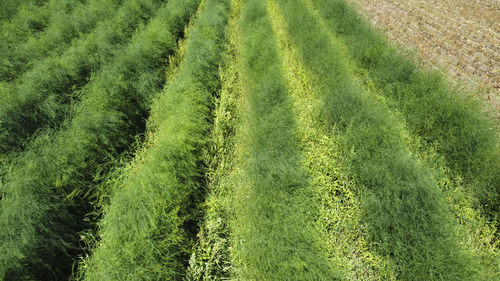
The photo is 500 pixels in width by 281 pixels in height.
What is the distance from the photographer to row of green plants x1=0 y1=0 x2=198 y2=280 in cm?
211

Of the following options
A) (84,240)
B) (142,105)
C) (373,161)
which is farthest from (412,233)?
(142,105)

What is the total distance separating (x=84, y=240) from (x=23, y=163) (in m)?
1.16

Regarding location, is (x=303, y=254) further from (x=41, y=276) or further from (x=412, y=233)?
(x=41, y=276)

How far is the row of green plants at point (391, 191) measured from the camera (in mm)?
2156

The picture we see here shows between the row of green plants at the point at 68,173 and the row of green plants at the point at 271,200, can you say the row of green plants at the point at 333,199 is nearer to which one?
the row of green plants at the point at 271,200

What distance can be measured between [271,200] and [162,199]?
3.92 feet

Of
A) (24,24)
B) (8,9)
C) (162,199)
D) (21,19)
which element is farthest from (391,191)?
(8,9)

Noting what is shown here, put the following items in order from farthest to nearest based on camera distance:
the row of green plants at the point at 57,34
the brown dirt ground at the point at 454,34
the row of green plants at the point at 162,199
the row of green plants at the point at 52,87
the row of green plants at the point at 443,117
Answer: the brown dirt ground at the point at 454,34 < the row of green plants at the point at 57,34 < the row of green plants at the point at 52,87 < the row of green plants at the point at 443,117 < the row of green plants at the point at 162,199

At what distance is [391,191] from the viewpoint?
2.64 m

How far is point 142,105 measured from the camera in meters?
3.96

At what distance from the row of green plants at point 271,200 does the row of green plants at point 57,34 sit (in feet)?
12.7

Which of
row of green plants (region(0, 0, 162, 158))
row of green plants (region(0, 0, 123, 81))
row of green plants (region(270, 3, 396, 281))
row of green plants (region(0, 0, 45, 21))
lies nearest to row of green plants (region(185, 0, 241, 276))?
row of green plants (region(270, 3, 396, 281))

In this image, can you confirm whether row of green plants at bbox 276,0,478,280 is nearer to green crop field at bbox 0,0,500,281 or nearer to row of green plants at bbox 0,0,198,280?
green crop field at bbox 0,0,500,281

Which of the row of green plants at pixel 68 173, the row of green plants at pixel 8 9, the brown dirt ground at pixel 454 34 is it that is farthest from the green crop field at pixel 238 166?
the brown dirt ground at pixel 454 34
